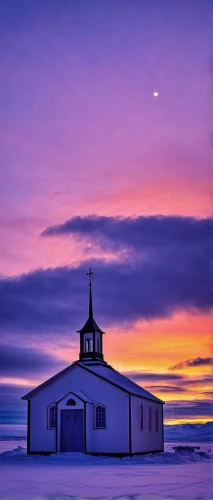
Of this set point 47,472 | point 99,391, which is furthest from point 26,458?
point 47,472

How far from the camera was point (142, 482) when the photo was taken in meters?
20.5

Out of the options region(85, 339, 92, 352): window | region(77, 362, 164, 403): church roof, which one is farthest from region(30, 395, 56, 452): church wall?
region(85, 339, 92, 352): window

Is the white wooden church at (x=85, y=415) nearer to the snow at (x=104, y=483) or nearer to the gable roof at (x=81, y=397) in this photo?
the gable roof at (x=81, y=397)

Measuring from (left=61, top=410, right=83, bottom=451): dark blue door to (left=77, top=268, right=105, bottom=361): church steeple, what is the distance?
5135 mm

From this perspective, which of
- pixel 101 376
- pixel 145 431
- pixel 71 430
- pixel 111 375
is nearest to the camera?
pixel 71 430

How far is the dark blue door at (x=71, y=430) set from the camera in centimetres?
3509

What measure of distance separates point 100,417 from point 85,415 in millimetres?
972

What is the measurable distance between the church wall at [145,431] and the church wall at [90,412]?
2.82ft

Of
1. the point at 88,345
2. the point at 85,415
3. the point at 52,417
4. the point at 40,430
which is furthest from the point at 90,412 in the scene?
the point at 88,345

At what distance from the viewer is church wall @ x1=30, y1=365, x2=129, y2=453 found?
34688mm

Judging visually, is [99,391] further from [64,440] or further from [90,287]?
[90,287]

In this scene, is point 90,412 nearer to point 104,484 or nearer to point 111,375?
point 111,375

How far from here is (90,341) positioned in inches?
1596

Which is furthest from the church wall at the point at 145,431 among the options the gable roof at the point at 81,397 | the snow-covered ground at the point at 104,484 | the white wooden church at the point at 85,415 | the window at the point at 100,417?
the snow-covered ground at the point at 104,484
